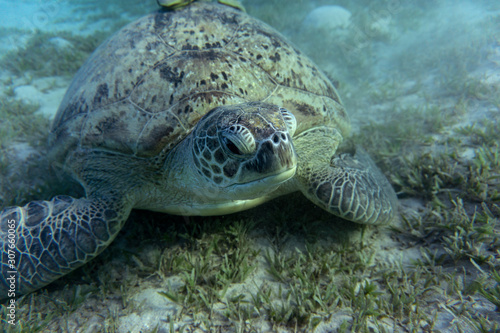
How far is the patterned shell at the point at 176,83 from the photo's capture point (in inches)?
77.3

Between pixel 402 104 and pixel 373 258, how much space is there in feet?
12.4

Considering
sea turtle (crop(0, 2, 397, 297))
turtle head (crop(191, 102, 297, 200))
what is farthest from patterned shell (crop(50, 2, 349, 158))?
turtle head (crop(191, 102, 297, 200))

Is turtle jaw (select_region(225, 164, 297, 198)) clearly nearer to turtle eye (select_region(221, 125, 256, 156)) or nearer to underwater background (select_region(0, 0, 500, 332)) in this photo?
turtle eye (select_region(221, 125, 256, 156))

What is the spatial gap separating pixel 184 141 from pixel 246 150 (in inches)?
30.4

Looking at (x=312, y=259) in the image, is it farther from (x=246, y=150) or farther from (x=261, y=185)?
(x=246, y=150)

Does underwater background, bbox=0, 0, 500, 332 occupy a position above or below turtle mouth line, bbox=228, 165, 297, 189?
below

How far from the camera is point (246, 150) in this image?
4.25ft

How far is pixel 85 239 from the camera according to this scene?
172 cm

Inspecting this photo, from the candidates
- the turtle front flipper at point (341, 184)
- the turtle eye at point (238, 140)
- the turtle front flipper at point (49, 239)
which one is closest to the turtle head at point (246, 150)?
the turtle eye at point (238, 140)

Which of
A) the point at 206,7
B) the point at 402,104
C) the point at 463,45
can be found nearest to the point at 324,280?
the point at 206,7

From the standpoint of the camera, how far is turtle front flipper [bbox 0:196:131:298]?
1.67 m

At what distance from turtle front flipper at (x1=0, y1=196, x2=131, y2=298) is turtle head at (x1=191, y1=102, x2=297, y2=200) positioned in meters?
0.85

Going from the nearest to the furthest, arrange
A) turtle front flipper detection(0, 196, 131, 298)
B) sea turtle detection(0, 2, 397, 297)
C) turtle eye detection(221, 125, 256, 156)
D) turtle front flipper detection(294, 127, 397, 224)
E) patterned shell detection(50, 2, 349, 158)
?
turtle eye detection(221, 125, 256, 156) < sea turtle detection(0, 2, 397, 297) < turtle front flipper detection(0, 196, 131, 298) < turtle front flipper detection(294, 127, 397, 224) < patterned shell detection(50, 2, 349, 158)

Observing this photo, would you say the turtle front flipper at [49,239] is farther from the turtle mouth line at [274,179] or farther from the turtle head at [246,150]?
the turtle mouth line at [274,179]
